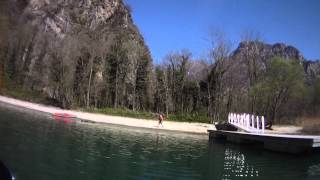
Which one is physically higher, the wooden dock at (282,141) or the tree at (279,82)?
the tree at (279,82)

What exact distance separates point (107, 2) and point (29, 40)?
47.3m

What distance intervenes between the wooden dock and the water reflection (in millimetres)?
3234

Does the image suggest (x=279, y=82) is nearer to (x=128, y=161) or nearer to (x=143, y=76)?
(x=143, y=76)

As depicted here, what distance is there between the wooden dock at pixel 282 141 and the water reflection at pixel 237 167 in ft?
10.6

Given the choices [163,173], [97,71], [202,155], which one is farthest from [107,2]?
[163,173]

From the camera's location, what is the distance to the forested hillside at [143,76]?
64.2m

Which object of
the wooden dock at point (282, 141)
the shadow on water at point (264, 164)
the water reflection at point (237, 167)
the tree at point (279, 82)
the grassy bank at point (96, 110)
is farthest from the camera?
the tree at point (279, 82)

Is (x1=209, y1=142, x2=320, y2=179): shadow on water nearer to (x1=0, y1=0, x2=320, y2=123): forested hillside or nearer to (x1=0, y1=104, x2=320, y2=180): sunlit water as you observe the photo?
(x1=0, y1=104, x2=320, y2=180): sunlit water

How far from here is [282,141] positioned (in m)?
27.8

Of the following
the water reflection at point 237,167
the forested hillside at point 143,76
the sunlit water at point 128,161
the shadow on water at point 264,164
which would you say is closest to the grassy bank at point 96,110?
the forested hillside at point 143,76

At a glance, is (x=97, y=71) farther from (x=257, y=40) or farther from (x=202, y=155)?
(x=202, y=155)

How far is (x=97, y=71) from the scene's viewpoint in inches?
2936

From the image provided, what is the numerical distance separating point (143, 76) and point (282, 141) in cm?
5223

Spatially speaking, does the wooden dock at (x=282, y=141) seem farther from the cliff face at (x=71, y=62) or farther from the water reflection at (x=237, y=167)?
the cliff face at (x=71, y=62)
